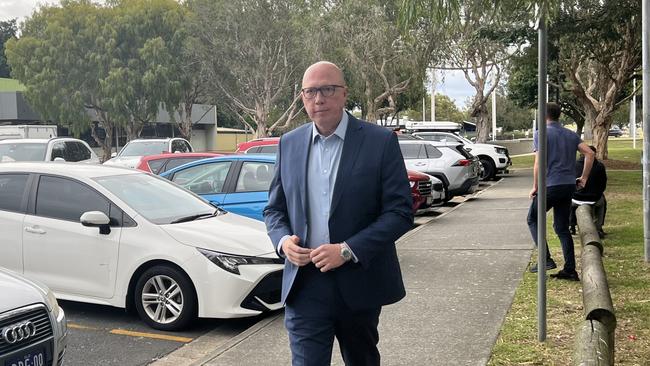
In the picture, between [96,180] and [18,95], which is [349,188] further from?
[18,95]

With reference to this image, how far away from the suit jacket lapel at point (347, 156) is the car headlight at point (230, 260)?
3207 millimetres

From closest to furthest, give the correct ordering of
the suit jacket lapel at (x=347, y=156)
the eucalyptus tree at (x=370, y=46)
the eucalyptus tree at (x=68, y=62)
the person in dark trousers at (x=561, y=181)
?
the suit jacket lapel at (x=347, y=156), the person in dark trousers at (x=561, y=181), the eucalyptus tree at (x=370, y=46), the eucalyptus tree at (x=68, y=62)

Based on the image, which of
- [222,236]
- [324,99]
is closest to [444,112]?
[222,236]

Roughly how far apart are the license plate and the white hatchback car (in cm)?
210

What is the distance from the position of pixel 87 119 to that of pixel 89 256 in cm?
3774

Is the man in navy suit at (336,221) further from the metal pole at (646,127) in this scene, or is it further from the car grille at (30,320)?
the metal pole at (646,127)

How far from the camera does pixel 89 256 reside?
646 centimetres

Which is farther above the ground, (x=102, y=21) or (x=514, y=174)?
(x=102, y=21)

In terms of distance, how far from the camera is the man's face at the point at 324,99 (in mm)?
3145

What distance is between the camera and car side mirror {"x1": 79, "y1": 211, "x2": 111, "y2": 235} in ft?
20.7

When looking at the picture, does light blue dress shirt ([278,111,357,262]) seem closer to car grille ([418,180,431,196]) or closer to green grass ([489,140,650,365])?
green grass ([489,140,650,365])

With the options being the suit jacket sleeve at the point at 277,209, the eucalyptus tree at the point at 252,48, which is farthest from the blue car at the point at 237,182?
the eucalyptus tree at the point at 252,48

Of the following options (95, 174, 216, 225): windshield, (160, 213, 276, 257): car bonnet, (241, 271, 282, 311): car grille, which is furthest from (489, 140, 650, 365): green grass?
(95, 174, 216, 225): windshield

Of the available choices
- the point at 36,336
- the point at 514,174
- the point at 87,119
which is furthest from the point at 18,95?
the point at 36,336
